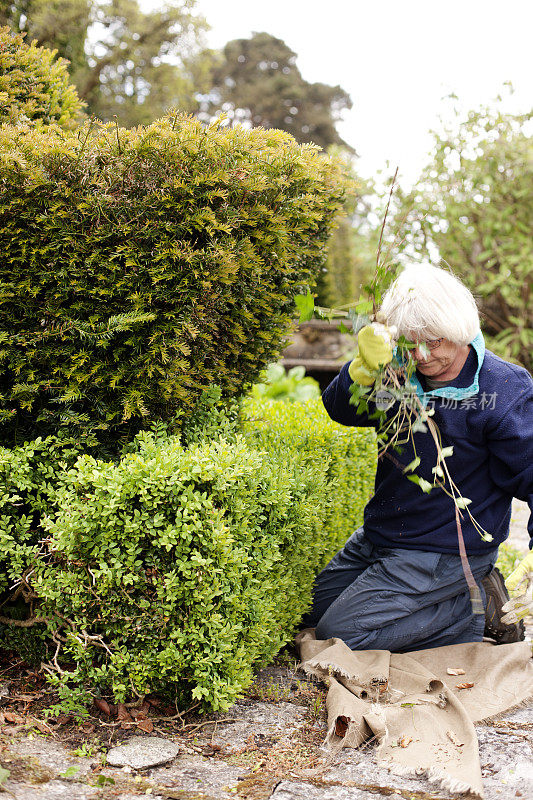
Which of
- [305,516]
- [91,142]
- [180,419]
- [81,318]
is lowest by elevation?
[305,516]

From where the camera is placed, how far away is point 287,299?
3.02 meters

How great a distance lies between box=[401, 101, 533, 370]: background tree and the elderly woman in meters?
4.93

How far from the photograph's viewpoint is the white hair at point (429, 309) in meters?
2.54

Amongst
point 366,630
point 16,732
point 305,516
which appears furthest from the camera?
point 366,630

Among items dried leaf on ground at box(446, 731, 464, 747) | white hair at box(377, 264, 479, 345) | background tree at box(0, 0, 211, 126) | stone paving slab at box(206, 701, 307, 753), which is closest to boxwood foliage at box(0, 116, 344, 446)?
white hair at box(377, 264, 479, 345)

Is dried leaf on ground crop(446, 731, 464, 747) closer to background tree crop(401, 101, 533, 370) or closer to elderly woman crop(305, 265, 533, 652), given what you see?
elderly woman crop(305, 265, 533, 652)

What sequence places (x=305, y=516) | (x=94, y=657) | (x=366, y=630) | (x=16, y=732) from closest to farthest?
(x=16, y=732)
(x=94, y=657)
(x=305, y=516)
(x=366, y=630)

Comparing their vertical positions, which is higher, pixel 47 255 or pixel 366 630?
pixel 47 255

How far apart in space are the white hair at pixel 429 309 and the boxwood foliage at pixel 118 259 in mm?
544

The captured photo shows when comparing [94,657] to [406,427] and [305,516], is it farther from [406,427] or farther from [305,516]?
[406,427]

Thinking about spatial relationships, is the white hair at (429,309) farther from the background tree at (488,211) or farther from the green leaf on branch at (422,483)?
the background tree at (488,211)

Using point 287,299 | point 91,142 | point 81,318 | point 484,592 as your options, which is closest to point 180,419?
point 81,318

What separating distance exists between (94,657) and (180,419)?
91cm

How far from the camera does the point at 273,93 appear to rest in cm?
2852
